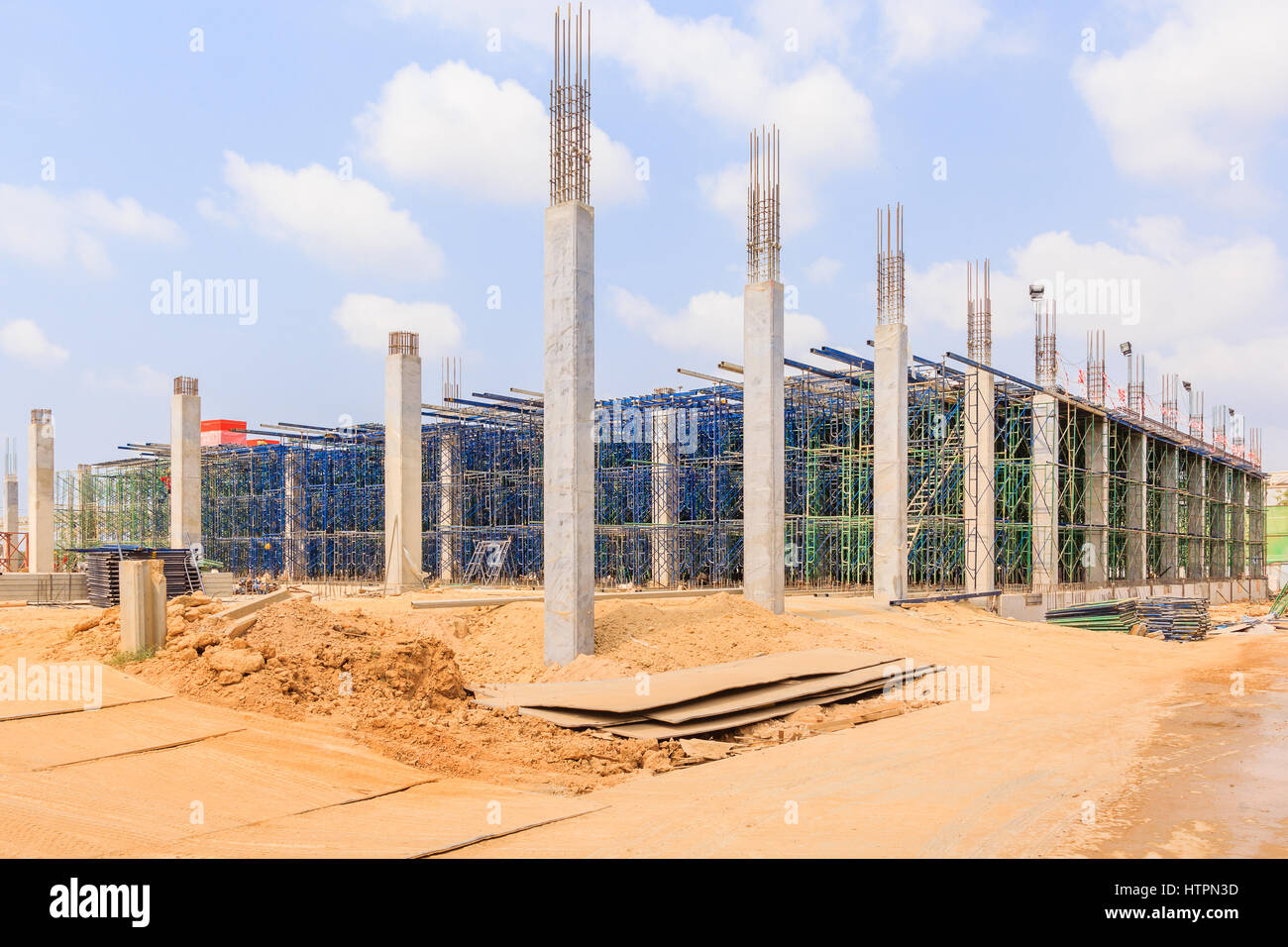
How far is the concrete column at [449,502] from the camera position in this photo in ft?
112

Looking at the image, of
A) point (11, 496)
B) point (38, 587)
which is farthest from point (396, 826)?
point (11, 496)

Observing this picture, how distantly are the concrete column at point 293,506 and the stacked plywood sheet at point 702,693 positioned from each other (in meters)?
30.3

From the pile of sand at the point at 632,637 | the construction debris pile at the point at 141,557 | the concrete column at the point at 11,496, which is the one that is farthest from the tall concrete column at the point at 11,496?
the pile of sand at the point at 632,637

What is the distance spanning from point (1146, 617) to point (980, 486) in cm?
533

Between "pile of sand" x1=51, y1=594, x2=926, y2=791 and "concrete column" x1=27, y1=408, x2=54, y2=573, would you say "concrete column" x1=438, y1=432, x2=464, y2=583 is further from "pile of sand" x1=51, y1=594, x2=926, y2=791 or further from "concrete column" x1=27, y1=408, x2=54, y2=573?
"pile of sand" x1=51, y1=594, x2=926, y2=791

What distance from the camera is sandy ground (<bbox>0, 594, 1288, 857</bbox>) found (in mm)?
6219

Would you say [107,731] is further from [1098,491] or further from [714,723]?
[1098,491]

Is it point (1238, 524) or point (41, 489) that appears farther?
point (1238, 524)

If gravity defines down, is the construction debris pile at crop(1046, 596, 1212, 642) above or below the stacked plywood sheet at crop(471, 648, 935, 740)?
below

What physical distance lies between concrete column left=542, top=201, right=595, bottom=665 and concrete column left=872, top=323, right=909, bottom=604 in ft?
34.8

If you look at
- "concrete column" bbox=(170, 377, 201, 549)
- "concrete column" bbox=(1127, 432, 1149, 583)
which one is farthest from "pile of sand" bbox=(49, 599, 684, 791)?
"concrete column" bbox=(1127, 432, 1149, 583)

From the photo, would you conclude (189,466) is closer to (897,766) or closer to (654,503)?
(654,503)

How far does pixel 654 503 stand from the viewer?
30.6 metres

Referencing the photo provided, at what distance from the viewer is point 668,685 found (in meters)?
10.7
